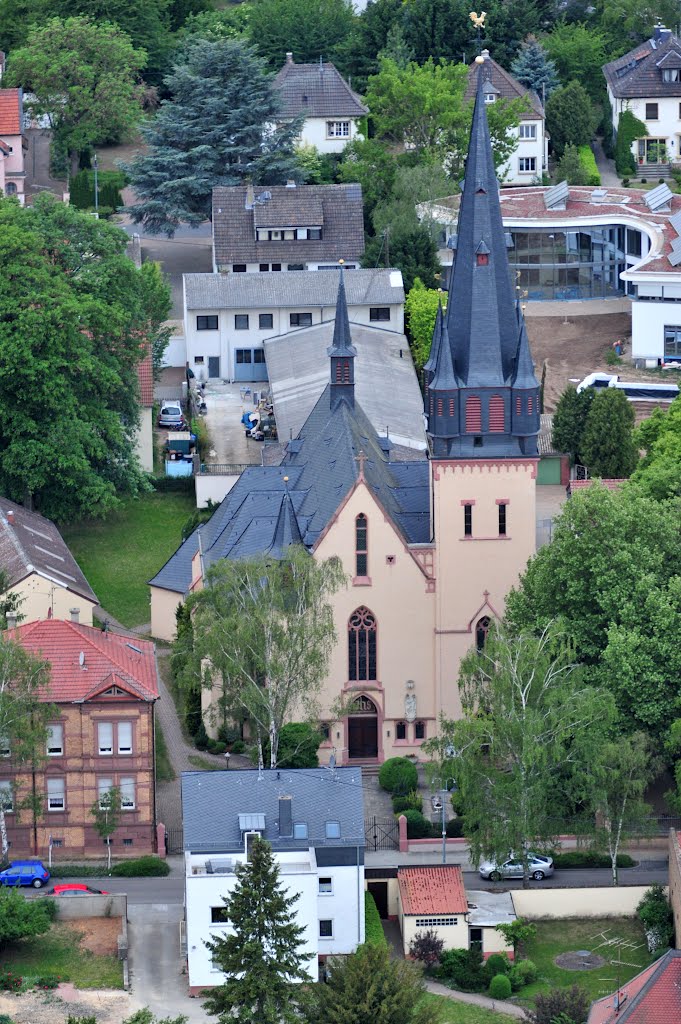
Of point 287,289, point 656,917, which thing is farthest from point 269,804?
point 287,289

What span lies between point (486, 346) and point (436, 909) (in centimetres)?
2538

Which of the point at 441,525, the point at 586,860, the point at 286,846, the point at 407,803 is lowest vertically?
the point at 586,860

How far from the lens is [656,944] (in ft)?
381

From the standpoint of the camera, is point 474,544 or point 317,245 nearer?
point 474,544

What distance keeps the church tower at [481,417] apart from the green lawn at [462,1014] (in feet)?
70.0

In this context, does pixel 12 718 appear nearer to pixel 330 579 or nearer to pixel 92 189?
pixel 330 579

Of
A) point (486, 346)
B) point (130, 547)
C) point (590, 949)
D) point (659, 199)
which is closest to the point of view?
point (590, 949)

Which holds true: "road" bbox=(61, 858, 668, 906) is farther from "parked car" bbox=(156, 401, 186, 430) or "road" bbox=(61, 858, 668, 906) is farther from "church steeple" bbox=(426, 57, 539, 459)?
"parked car" bbox=(156, 401, 186, 430)

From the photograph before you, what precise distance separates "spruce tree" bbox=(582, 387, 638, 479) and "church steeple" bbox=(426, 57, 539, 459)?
26.6m

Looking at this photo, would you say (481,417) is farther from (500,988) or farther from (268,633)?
(500,988)

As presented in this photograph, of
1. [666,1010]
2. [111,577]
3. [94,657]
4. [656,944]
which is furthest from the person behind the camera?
[111,577]

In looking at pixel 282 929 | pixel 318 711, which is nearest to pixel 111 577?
pixel 318 711

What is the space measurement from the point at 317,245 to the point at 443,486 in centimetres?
5503

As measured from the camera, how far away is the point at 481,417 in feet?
425
